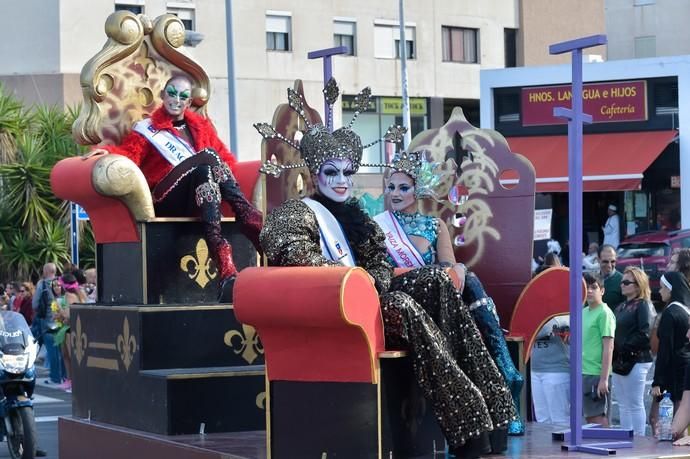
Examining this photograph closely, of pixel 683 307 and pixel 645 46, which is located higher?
pixel 645 46

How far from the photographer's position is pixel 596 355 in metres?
10.6

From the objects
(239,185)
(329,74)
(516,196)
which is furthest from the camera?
(239,185)

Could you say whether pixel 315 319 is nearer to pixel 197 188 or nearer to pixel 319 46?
pixel 197 188

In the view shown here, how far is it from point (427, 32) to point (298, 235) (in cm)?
3858

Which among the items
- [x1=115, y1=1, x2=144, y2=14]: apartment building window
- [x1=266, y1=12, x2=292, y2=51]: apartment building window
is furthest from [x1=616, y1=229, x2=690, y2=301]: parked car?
[x1=115, y1=1, x2=144, y2=14]: apartment building window

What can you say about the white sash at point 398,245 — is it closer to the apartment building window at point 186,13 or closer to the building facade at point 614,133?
the building facade at point 614,133

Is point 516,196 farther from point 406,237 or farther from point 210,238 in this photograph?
point 210,238

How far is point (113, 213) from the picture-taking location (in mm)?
8570

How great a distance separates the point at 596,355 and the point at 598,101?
71.2 feet

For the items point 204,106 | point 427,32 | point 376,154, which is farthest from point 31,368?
point 427,32

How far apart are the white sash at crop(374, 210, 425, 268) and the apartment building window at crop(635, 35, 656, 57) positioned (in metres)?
47.6

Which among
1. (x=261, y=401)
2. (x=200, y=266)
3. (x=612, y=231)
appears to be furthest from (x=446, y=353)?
(x=612, y=231)

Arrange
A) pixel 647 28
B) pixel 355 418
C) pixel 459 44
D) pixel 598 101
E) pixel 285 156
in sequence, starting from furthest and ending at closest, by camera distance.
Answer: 1. pixel 647 28
2. pixel 459 44
3. pixel 598 101
4. pixel 285 156
5. pixel 355 418

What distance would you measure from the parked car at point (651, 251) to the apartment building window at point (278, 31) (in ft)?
60.6
